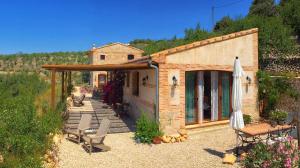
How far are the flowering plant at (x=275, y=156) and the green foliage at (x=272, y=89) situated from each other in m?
8.16

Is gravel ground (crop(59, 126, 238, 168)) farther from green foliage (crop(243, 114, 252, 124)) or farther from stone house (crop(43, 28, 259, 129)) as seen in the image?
green foliage (crop(243, 114, 252, 124))

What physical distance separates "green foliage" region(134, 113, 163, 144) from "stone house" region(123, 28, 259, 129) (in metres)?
0.46

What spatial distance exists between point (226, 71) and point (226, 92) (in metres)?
1.07

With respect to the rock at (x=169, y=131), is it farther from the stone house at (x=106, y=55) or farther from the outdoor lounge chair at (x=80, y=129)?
the stone house at (x=106, y=55)

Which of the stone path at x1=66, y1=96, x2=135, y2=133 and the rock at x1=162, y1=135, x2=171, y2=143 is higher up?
the stone path at x1=66, y1=96, x2=135, y2=133

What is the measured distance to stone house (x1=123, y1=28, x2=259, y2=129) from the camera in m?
11.7

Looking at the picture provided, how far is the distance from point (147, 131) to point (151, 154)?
1.65 m

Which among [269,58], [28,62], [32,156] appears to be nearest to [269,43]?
[269,58]

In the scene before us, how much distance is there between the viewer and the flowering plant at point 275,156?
6074mm

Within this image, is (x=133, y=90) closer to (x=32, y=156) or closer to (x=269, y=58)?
(x=32, y=156)

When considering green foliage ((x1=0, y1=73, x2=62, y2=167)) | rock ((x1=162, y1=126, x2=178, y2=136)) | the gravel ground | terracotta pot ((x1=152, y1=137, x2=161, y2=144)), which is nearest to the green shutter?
the gravel ground

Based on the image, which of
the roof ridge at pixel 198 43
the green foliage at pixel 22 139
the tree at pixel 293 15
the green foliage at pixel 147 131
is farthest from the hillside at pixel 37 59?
the green foliage at pixel 22 139

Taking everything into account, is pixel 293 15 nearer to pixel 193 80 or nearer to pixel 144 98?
pixel 193 80

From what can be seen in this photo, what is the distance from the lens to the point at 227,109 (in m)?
13.7
